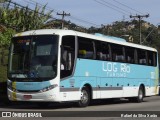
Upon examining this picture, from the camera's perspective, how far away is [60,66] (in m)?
19.4

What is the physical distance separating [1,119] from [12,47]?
267 inches

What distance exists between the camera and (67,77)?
65.3ft

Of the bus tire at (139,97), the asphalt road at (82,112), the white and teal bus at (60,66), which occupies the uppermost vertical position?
the white and teal bus at (60,66)

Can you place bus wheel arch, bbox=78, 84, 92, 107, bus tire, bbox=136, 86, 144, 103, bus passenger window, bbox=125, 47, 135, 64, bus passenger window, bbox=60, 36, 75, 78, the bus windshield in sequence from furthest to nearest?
bus tire, bbox=136, 86, 144, 103 → bus passenger window, bbox=125, 47, 135, 64 → bus wheel arch, bbox=78, 84, 92, 107 → bus passenger window, bbox=60, 36, 75, 78 → the bus windshield

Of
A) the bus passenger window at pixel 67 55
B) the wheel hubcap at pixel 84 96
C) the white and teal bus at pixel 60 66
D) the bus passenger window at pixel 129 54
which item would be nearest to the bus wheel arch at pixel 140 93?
the bus passenger window at pixel 129 54

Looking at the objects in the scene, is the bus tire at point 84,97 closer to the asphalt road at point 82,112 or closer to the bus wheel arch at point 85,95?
the bus wheel arch at point 85,95

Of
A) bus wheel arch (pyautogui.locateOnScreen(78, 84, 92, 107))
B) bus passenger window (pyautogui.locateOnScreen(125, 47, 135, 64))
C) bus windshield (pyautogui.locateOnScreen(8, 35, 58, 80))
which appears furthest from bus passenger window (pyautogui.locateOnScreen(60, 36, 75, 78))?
bus passenger window (pyautogui.locateOnScreen(125, 47, 135, 64))

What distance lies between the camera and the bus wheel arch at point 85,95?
827 inches

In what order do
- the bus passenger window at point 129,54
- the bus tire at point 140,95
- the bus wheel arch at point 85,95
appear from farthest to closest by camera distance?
the bus tire at point 140,95 → the bus passenger window at point 129,54 → the bus wheel arch at point 85,95

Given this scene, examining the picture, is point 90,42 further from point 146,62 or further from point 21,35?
point 146,62

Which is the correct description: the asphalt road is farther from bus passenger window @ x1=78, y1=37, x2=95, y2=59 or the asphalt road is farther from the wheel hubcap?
bus passenger window @ x1=78, y1=37, x2=95, y2=59

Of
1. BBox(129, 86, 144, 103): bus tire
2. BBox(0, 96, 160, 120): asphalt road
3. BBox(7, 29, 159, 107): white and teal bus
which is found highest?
BBox(7, 29, 159, 107): white and teal bus

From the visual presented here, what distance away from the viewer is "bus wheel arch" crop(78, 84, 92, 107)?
20995mm

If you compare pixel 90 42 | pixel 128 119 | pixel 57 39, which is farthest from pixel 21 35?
pixel 128 119
